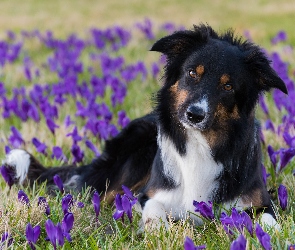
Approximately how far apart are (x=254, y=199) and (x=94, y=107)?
2.84 metres

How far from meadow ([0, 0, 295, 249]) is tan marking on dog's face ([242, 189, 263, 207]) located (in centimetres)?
21

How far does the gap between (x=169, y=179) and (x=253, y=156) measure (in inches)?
26.5

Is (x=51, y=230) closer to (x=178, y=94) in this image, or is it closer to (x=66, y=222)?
(x=66, y=222)

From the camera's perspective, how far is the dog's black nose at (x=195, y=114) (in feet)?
13.1

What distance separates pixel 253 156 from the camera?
4.52 meters

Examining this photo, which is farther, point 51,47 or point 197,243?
point 51,47

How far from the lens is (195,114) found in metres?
3.99

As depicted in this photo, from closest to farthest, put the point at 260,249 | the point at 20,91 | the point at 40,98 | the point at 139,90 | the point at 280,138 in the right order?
the point at 260,249, the point at 280,138, the point at 40,98, the point at 20,91, the point at 139,90

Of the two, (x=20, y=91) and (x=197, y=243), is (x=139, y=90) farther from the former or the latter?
(x=197, y=243)

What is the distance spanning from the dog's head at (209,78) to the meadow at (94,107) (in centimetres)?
40

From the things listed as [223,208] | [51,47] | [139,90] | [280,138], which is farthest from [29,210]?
[51,47]

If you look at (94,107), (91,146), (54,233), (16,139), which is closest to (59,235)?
(54,233)

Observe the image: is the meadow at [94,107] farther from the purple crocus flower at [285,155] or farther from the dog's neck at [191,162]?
the dog's neck at [191,162]

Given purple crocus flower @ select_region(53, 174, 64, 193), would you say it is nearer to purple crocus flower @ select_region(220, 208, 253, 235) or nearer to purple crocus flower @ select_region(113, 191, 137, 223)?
purple crocus flower @ select_region(113, 191, 137, 223)
